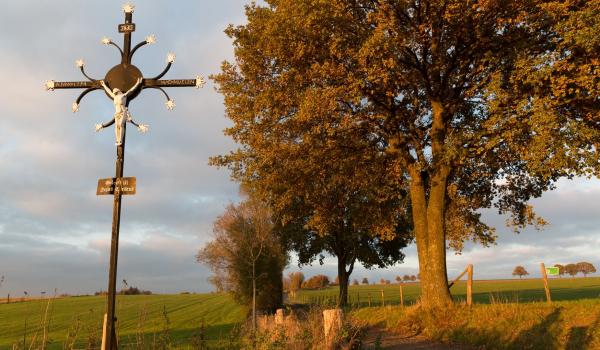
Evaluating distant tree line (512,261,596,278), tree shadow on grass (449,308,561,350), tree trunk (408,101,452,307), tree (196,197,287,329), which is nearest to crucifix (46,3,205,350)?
tree shadow on grass (449,308,561,350)

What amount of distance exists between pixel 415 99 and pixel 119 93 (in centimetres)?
1327

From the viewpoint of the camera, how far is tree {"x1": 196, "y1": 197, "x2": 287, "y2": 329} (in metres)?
30.2

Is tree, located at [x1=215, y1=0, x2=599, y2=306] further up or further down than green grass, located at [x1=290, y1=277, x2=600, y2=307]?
further up

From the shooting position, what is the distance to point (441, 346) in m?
13.4

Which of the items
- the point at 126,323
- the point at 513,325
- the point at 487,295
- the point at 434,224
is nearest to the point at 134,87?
the point at 513,325

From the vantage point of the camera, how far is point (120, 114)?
863cm

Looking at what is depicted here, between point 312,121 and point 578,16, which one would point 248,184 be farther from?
point 578,16

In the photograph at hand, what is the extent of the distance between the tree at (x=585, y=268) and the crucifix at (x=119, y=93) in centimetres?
16215

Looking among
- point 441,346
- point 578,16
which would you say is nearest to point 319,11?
point 578,16

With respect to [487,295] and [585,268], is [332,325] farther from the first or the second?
[585,268]

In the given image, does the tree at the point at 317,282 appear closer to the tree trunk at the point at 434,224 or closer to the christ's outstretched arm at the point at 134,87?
the tree trunk at the point at 434,224

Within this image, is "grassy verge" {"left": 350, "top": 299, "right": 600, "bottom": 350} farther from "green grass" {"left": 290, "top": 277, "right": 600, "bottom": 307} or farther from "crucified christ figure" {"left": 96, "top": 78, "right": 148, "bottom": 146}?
"crucified christ figure" {"left": 96, "top": 78, "right": 148, "bottom": 146}

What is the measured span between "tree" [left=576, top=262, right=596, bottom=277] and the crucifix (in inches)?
6384

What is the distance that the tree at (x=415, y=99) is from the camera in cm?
1430
